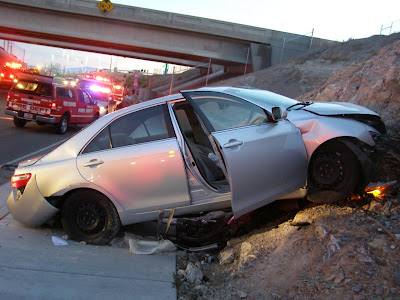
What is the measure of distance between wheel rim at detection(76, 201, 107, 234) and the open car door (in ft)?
5.56

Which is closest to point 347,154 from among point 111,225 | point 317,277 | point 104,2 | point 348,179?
point 348,179

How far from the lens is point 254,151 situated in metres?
4.59

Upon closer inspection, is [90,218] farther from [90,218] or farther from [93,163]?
[93,163]

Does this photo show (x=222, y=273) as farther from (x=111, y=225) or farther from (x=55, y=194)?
(x=55, y=194)

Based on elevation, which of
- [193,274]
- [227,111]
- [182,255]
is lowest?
[182,255]

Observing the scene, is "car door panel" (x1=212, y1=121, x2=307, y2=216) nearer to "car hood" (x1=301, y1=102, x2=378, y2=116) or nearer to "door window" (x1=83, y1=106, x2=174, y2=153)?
"car hood" (x1=301, y1=102, x2=378, y2=116)

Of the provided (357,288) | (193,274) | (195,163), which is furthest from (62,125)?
(357,288)

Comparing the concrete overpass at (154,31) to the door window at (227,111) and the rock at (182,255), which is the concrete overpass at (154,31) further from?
the rock at (182,255)

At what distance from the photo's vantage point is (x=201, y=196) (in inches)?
193

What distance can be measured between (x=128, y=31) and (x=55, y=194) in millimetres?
31339

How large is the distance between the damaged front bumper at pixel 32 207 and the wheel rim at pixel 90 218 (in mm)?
337

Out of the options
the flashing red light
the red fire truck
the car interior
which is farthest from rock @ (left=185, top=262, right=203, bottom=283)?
the flashing red light

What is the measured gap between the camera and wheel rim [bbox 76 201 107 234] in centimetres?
522

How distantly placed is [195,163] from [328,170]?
153 centimetres
